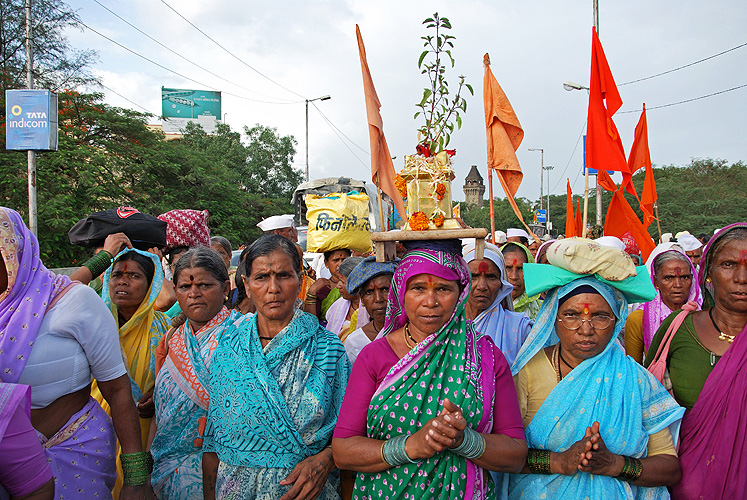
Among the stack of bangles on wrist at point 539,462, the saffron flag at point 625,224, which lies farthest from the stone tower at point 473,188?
the stack of bangles on wrist at point 539,462

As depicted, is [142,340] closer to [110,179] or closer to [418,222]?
[418,222]

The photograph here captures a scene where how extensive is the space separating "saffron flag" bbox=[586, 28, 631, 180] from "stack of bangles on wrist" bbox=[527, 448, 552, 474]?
2.47 metres

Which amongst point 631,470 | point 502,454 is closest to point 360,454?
point 502,454

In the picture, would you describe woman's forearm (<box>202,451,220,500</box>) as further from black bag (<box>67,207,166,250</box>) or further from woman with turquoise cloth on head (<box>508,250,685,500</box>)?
black bag (<box>67,207,166,250</box>)

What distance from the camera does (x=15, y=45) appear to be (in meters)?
15.8

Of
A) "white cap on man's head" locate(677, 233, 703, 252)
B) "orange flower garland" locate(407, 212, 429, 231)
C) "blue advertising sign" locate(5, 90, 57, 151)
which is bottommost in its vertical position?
"white cap on man's head" locate(677, 233, 703, 252)

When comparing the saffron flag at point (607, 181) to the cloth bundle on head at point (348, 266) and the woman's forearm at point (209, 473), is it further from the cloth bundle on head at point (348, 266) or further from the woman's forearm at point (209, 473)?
the woman's forearm at point (209, 473)

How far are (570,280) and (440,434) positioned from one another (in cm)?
99

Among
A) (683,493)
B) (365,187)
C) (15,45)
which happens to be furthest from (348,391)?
(15,45)

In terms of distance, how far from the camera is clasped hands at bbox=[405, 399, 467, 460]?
6.00 feet

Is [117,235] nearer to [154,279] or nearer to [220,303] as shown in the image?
[154,279]

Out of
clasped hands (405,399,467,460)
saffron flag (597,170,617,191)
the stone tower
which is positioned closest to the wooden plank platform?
clasped hands (405,399,467,460)

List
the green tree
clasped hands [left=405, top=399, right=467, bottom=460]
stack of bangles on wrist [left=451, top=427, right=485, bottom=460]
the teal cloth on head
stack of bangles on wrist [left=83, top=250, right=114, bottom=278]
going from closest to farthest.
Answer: clasped hands [left=405, top=399, right=467, bottom=460], stack of bangles on wrist [left=451, top=427, right=485, bottom=460], the teal cloth on head, stack of bangles on wrist [left=83, top=250, right=114, bottom=278], the green tree

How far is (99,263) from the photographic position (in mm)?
2934
